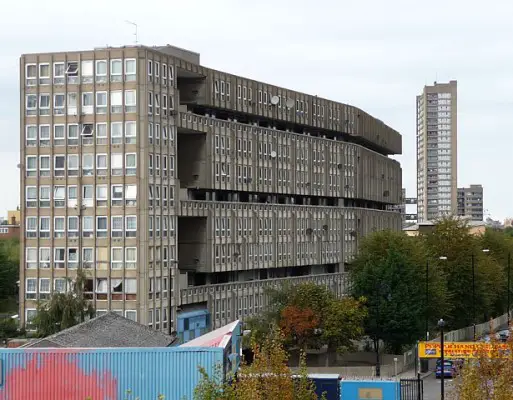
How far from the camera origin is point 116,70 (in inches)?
3354

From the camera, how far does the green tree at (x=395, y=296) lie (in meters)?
88.1

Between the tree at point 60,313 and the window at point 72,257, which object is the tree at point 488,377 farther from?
the window at point 72,257

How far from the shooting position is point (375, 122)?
457ft

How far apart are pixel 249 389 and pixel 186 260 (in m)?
63.5

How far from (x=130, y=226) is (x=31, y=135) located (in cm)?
1087

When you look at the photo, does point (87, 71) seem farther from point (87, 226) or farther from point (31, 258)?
point (31, 258)

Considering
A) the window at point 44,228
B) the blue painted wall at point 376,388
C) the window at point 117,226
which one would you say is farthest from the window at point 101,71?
the blue painted wall at point 376,388

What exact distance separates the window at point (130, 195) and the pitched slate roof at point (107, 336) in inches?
1172

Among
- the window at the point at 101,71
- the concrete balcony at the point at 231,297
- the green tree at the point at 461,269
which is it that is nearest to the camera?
the window at the point at 101,71

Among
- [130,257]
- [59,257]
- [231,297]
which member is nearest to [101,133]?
[130,257]

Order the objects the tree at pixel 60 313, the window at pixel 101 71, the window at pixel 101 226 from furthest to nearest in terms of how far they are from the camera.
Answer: the window at pixel 101 226 < the window at pixel 101 71 < the tree at pixel 60 313

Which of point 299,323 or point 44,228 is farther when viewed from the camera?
point 44,228

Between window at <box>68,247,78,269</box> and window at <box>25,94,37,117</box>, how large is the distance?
435 inches

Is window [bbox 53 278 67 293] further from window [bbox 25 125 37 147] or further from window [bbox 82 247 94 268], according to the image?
window [bbox 25 125 37 147]
